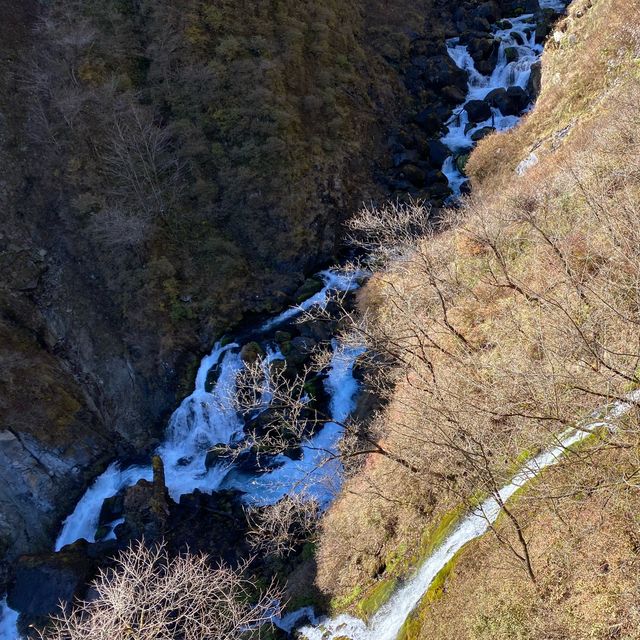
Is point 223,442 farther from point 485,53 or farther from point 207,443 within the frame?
point 485,53

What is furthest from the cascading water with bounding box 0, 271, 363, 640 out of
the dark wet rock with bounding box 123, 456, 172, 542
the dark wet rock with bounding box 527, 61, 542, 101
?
the dark wet rock with bounding box 527, 61, 542, 101

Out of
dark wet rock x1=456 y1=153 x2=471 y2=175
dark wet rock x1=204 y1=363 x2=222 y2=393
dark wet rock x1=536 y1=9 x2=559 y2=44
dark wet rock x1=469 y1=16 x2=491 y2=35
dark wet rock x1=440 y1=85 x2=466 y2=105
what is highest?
dark wet rock x1=469 y1=16 x2=491 y2=35

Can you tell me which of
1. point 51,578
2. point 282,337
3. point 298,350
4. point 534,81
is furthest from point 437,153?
point 51,578

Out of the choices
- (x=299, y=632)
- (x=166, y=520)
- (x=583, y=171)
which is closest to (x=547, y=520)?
(x=299, y=632)

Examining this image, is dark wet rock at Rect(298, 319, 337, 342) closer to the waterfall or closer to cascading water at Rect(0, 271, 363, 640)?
cascading water at Rect(0, 271, 363, 640)

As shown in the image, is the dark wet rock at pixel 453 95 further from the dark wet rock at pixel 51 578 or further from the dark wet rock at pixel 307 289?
the dark wet rock at pixel 51 578
